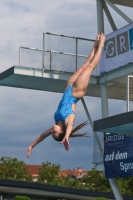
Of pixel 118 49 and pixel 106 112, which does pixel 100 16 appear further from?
pixel 106 112

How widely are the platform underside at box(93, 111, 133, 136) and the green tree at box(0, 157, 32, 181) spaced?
45.6 m

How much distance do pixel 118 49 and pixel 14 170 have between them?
42.7 m

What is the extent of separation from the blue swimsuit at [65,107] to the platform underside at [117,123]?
482cm

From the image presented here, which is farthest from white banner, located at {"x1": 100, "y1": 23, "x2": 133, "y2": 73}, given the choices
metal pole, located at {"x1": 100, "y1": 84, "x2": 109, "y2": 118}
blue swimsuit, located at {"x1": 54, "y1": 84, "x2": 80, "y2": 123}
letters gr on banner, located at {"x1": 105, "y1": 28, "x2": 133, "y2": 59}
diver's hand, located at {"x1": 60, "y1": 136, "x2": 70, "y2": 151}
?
diver's hand, located at {"x1": 60, "y1": 136, "x2": 70, "y2": 151}

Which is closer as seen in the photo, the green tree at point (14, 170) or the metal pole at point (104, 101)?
the metal pole at point (104, 101)

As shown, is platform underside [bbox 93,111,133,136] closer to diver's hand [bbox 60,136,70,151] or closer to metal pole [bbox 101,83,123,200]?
metal pole [bbox 101,83,123,200]

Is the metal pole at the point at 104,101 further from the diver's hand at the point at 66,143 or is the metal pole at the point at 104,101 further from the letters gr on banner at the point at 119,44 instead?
the diver's hand at the point at 66,143

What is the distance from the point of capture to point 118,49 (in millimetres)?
21172

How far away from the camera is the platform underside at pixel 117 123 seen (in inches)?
589

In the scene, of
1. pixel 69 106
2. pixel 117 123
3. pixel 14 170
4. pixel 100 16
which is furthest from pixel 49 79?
pixel 14 170

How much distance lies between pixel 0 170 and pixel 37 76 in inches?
1616

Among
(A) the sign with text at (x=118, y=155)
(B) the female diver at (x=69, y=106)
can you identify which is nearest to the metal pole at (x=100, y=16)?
(A) the sign with text at (x=118, y=155)

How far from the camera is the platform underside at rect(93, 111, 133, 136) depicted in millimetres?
14955

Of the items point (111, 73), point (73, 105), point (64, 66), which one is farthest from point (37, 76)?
point (73, 105)
